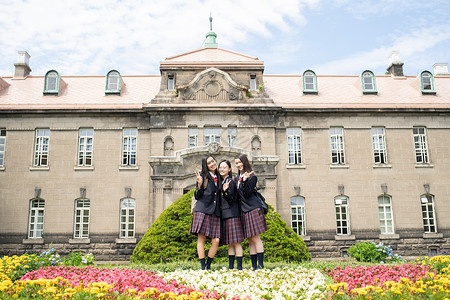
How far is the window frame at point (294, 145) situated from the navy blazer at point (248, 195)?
12469 mm

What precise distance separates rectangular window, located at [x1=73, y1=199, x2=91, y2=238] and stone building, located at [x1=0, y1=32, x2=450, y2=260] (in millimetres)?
55

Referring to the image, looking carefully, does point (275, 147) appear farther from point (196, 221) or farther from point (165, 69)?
point (196, 221)

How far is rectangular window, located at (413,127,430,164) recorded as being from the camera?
806 inches

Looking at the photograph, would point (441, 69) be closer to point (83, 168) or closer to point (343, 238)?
point (343, 238)

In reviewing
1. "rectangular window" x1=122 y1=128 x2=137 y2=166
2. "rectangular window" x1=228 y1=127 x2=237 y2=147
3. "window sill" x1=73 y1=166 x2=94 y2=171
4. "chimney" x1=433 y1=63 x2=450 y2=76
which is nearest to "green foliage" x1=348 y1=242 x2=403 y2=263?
"rectangular window" x1=228 y1=127 x2=237 y2=147

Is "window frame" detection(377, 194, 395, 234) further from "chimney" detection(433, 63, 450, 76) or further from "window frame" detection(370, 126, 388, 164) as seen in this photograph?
"chimney" detection(433, 63, 450, 76)

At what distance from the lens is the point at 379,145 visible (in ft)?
67.1

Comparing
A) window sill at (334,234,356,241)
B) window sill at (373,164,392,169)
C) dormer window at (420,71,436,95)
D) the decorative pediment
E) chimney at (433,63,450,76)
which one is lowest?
window sill at (334,234,356,241)

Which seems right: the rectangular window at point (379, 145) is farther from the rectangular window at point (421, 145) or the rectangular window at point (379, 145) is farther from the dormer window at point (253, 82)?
the dormer window at point (253, 82)

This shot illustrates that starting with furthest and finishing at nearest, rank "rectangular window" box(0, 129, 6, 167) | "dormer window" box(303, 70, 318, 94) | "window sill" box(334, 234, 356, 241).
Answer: "dormer window" box(303, 70, 318, 94) → "rectangular window" box(0, 129, 6, 167) → "window sill" box(334, 234, 356, 241)

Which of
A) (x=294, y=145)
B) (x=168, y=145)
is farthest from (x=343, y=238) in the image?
(x=168, y=145)

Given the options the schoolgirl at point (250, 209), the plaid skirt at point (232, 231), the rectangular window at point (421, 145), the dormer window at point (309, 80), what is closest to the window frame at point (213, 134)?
the dormer window at point (309, 80)

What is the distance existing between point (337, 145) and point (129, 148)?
1184 centimetres

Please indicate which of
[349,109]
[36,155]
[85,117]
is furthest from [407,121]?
[36,155]
